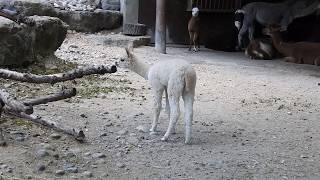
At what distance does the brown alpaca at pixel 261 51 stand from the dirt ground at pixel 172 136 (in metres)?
4.22

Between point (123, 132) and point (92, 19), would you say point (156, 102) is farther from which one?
point (92, 19)

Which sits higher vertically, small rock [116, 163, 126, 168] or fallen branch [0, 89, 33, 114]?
fallen branch [0, 89, 33, 114]

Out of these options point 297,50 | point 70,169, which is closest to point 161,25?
point 297,50

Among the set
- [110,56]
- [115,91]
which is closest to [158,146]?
[115,91]

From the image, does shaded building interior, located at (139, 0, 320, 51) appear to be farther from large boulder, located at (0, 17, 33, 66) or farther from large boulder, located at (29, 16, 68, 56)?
large boulder, located at (0, 17, 33, 66)

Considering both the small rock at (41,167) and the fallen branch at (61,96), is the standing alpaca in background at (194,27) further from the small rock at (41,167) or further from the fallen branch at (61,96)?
the small rock at (41,167)

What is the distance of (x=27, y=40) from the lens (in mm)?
8109

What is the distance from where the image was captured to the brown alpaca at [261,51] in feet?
43.1

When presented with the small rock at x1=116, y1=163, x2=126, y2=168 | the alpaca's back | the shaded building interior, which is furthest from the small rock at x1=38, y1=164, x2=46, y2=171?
the shaded building interior

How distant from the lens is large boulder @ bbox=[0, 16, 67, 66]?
777 cm

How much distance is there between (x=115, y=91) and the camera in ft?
24.4

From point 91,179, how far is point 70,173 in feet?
0.63

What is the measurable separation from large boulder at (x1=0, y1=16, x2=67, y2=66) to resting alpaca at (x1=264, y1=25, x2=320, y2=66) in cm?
582

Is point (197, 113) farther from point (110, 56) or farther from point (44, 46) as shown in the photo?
point (110, 56)
